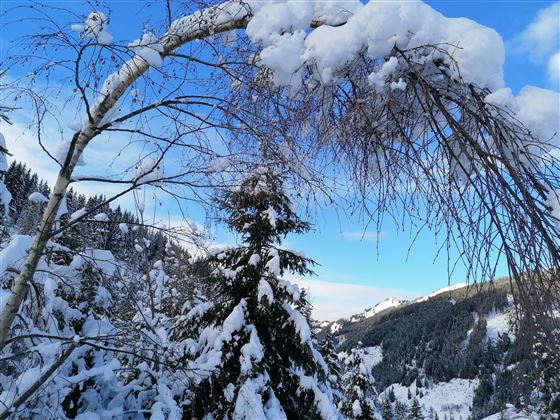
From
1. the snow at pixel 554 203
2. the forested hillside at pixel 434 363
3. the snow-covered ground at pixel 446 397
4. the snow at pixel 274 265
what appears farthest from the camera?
the snow-covered ground at pixel 446 397

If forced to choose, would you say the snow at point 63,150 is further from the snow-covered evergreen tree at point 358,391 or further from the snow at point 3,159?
the snow-covered evergreen tree at point 358,391

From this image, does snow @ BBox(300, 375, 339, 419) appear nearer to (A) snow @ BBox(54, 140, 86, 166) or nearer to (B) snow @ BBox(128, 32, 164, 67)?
(A) snow @ BBox(54, 140, 86, 166)

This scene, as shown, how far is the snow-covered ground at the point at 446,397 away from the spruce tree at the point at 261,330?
125 meters

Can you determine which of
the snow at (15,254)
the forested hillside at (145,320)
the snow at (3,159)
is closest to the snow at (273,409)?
the forested hillside at (145,320)

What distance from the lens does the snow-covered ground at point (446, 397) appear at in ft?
386

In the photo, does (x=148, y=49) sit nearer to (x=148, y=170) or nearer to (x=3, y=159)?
(x=148, y=170)

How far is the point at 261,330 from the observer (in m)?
9.46

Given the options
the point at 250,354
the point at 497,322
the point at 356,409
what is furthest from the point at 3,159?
the point at 497,322

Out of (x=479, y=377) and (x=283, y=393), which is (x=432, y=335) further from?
(x=283, y=393)

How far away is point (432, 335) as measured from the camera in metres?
156

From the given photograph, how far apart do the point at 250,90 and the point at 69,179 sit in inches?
67.5

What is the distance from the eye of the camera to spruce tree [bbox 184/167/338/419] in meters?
8.23

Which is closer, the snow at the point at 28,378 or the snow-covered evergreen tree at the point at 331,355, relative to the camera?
the snow at the point at 28,378

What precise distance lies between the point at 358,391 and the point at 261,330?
14.6 m
